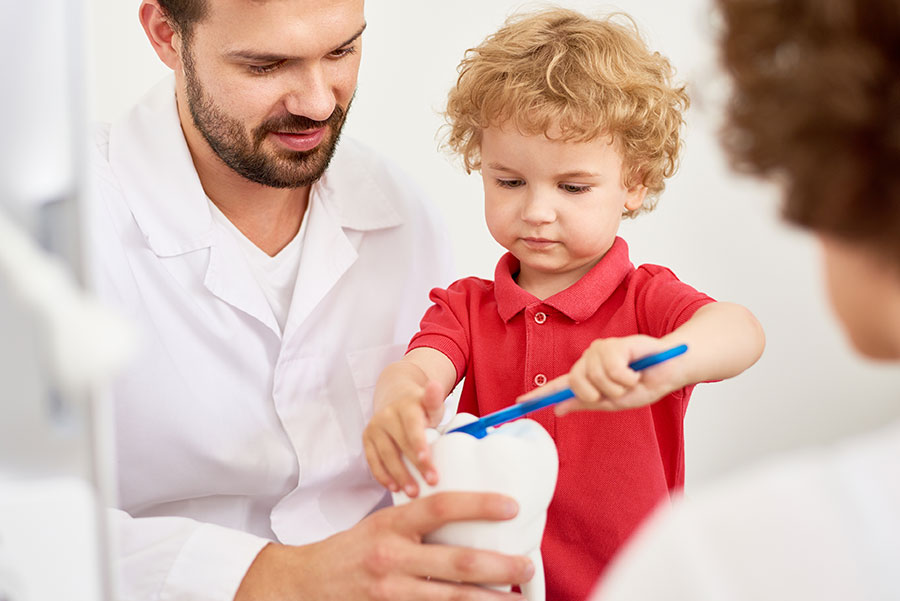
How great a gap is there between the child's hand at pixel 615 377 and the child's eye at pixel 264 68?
650 millimetres

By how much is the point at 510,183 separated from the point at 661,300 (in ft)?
0.78

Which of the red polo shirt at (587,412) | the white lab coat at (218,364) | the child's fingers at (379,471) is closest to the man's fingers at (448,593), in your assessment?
the child's fingers at (379,471)

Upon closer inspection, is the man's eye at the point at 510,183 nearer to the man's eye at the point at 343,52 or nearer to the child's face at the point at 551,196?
the child's face at the point at 551,196

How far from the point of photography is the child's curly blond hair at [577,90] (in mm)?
1141

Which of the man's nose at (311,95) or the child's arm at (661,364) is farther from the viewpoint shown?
the man's nose at (311,95)

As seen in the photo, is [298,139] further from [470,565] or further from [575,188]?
[470,565]

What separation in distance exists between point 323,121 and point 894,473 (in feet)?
3.29

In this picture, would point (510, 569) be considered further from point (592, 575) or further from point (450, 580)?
point (592, 575)

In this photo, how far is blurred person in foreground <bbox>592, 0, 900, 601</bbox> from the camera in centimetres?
53

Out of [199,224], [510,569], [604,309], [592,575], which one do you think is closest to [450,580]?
[510,569]

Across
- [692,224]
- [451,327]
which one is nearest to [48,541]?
[451,327]

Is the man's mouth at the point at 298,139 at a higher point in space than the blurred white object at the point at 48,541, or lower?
higher

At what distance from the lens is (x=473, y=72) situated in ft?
4.08

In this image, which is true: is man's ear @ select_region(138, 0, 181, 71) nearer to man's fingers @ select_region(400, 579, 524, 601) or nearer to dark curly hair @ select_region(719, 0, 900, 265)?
man's fingers @ select_region(400, 579, 524, 601)
